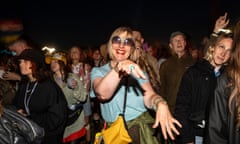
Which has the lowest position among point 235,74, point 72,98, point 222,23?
point 72,98

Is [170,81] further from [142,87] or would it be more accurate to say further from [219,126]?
[219,126]

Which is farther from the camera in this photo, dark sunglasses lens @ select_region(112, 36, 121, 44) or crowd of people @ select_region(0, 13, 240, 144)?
dark sunglasses lens @ select_region(112, 36, 121, 44)

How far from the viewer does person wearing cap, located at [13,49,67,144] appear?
3635 mm

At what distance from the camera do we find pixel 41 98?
12.0ft

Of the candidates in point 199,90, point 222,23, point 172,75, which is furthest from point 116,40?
point 172,75

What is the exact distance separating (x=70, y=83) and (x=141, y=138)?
9.10 ft

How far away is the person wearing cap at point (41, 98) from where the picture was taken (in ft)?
11.9

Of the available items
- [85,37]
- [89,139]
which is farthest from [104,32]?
[89,139]

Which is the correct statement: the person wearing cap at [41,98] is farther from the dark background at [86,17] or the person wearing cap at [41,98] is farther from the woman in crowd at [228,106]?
the dark background at [86,17]

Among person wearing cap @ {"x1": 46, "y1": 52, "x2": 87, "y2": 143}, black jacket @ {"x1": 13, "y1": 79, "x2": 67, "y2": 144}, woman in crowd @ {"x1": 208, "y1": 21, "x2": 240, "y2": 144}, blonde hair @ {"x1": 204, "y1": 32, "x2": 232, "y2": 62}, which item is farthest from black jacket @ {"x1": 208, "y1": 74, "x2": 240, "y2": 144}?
person wearing cap @ {"x1": 46, "y1": 52, "x2": 87, "y2": 143}

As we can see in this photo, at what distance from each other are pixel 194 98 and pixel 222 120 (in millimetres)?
1137

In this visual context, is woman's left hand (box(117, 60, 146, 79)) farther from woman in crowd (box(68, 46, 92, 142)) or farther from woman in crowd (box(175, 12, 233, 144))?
woman in crowd (box(68, 46, 92, 142))

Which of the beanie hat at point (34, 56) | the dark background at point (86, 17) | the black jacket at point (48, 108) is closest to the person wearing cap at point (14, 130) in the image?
the black jacket at point (48, 108)

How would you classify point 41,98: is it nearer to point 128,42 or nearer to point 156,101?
point 128,42
